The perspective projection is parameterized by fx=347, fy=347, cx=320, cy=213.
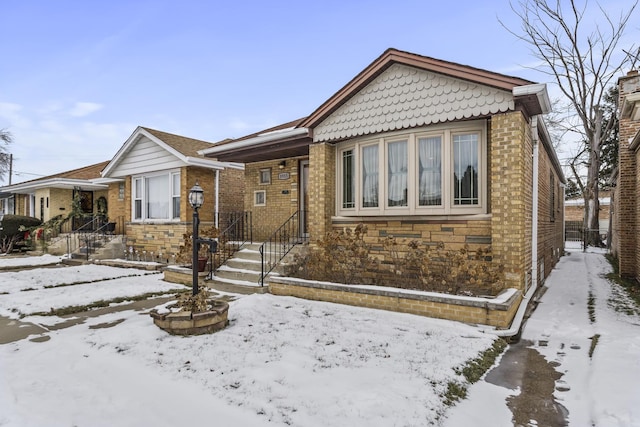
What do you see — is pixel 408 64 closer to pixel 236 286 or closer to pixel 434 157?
pixel 434 157

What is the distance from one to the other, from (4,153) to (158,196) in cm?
3324

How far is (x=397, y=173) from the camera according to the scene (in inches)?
267

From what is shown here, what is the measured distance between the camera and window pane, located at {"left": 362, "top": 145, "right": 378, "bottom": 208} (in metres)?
7.08

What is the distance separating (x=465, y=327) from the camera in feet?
15.2

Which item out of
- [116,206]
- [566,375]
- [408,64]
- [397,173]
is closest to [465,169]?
[397,173]

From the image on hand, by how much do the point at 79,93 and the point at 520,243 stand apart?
2206 cm

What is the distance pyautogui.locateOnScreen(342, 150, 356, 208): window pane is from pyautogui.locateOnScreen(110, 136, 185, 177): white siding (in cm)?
622

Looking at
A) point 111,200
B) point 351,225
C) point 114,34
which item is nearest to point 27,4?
point 114,34

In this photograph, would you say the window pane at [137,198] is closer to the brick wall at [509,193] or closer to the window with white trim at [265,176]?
the window with white trim at [265,176]

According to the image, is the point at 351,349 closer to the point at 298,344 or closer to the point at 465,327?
the point at 298,344

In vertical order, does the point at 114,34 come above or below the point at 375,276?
above

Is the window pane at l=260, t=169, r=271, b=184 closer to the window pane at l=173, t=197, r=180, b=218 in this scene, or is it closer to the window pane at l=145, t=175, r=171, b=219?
the window pane at l=173, t=197, r=180, b=218

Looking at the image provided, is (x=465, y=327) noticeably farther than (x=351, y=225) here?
No

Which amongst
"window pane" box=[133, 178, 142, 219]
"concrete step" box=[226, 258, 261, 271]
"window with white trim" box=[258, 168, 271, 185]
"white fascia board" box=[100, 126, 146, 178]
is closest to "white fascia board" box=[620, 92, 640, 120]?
"concrete step" box=[226, 258, 261, 271]
